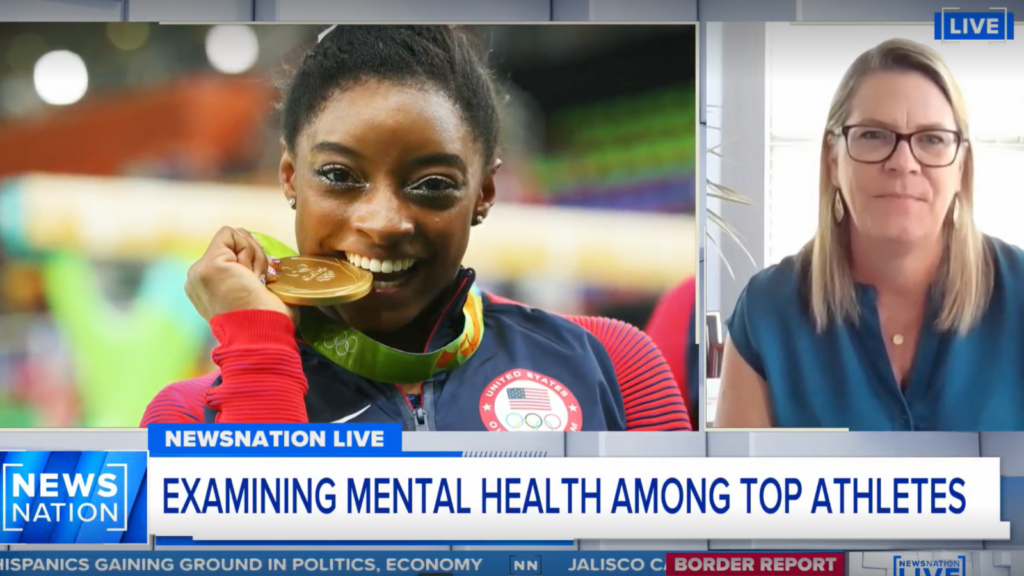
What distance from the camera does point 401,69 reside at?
2820 mm

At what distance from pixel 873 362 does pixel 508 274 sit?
117cm

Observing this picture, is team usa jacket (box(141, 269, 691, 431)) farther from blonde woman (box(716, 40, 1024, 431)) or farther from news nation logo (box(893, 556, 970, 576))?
news nation logo (box(893, 556, 970, 576))

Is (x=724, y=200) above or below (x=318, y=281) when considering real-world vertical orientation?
above

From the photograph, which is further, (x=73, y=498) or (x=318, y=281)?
(x=73, y=498)

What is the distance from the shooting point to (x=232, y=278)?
2.82 metres

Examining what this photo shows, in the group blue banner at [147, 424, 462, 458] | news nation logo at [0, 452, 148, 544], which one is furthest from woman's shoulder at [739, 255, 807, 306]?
news nation logo at [0, 452, 148, 544]

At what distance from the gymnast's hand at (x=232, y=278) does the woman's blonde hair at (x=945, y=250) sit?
1.64m

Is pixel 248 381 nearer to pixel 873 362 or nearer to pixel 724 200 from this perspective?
pixel 724 200

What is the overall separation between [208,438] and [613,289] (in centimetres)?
132

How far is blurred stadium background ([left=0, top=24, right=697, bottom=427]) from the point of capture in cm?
285

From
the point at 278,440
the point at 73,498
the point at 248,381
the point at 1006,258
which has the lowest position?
the point at 73,498

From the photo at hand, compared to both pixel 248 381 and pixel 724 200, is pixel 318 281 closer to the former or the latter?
pixel 248 381

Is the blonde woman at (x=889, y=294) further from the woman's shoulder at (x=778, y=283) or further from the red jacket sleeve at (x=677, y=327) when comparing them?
the red jacket sleeve at (x=677, y=327)

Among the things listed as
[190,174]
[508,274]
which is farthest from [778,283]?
[190,174]
